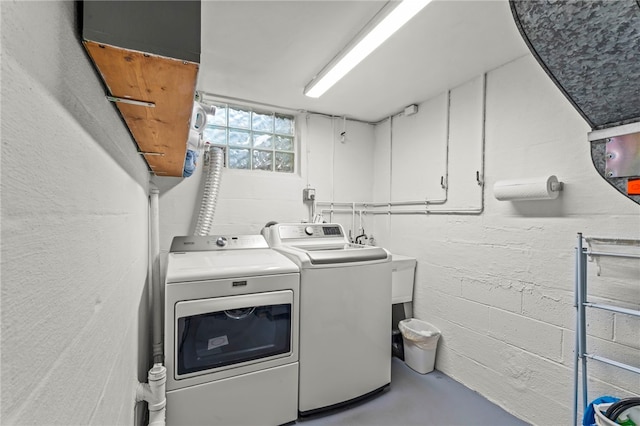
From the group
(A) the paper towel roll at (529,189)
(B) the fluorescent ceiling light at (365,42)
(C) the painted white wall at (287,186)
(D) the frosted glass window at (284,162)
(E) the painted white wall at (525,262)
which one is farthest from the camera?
(D) the frosted glass window at (284,162)

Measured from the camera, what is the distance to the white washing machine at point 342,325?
1.95m

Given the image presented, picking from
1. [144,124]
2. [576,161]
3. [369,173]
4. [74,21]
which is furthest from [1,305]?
[369,173]

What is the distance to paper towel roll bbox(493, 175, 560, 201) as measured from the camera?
174cm

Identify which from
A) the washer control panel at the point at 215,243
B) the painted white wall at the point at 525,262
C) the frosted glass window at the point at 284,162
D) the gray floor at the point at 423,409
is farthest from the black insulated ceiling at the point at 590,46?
the frosted glass window at the point at 284,162

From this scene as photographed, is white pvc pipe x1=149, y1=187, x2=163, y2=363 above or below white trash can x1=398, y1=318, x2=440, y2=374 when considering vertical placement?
above

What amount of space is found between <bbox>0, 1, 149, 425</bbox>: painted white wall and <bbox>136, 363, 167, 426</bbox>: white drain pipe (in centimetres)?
76

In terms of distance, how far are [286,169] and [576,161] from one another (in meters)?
2.40

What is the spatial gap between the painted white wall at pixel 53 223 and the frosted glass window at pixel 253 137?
211 cm

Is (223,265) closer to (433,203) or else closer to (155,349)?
(155,349)

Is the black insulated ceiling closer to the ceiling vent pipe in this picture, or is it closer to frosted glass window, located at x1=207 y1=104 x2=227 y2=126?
the ceiling vent pipe

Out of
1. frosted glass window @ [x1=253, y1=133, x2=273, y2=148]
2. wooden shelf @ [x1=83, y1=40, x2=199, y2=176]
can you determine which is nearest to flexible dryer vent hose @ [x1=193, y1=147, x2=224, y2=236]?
frosted glass window @ [x1=253, y1=133, x2=273, y2=148]

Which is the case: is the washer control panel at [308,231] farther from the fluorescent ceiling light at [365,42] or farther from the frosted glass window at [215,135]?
the fluorescent ceiling light at [365,42]

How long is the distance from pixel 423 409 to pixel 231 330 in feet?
4.86

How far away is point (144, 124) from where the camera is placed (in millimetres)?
991
